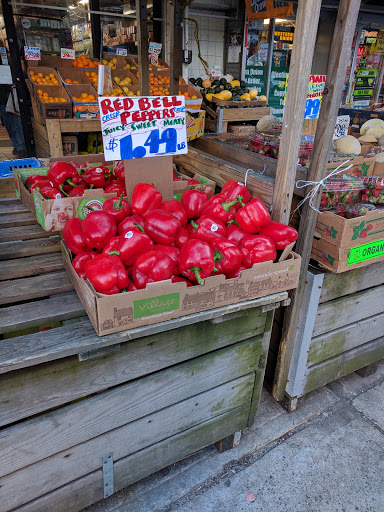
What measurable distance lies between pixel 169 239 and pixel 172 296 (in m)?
0.42

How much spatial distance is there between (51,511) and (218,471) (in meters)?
1.04

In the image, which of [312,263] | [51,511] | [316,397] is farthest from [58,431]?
[316,397]

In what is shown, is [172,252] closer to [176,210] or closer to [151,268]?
[151,268]

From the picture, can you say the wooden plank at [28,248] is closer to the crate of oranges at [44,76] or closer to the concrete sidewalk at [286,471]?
the concrete sidewalk at [286,471]

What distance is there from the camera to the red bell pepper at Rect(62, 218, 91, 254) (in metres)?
2.00

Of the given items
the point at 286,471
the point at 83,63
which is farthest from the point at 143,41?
the point at 83,63

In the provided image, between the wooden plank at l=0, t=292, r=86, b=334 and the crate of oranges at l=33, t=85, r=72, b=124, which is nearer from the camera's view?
the wooden plank at l=0, t=292, r=86, b=334

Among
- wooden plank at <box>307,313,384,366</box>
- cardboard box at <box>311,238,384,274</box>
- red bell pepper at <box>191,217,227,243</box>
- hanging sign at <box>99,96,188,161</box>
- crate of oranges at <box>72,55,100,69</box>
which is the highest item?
crate of oranges at <box>72,55,100,69</box>

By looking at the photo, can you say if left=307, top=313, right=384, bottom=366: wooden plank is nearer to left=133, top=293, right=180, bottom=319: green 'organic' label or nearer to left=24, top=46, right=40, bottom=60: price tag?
left=133, top=293, right=180, bottom=319: green 'organic' label

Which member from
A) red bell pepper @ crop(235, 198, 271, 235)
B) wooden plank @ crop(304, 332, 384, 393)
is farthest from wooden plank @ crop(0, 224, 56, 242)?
wooden plank @ crop(304, 332, 384, 393)

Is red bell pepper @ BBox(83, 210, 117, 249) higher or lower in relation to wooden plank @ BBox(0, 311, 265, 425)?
higher

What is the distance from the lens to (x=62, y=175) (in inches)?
105

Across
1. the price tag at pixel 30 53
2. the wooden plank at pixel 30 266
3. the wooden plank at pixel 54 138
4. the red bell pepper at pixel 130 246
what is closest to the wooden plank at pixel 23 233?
the wooden plank at pixel 30 266

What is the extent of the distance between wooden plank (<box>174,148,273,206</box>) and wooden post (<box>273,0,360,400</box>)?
0.88 feet
